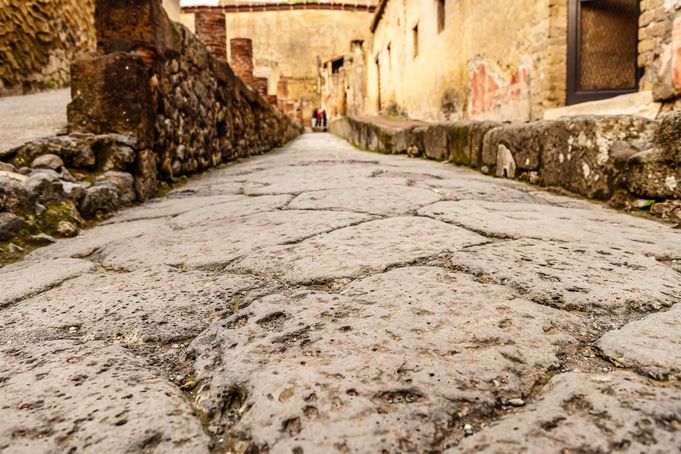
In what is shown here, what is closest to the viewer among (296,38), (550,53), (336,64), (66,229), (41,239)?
(41,239)

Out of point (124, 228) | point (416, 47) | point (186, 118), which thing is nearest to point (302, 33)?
point (416, 47)

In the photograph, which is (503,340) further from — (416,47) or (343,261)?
(416,47)

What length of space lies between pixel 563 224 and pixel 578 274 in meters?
0.58

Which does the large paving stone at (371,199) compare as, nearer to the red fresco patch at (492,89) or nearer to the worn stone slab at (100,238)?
the worn stone slab at (100,238)

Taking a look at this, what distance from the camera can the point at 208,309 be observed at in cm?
100

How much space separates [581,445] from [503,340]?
0.84 feet

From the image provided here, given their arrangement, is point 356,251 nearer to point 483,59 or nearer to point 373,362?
point 373,362

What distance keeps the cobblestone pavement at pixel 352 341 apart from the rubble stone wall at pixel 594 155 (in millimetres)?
335

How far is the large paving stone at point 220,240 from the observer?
1392 mm

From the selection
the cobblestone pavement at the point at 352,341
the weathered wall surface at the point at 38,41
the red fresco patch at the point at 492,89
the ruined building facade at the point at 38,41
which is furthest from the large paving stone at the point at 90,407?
the weathered wall surface at the point at 38,41

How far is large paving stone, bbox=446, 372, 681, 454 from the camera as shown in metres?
0.53

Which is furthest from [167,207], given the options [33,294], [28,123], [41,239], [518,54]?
[518,54]

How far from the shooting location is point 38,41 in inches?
252

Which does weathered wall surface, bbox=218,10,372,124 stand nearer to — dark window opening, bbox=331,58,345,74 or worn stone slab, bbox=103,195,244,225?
dark window opening, bbox=331,58,345,74
